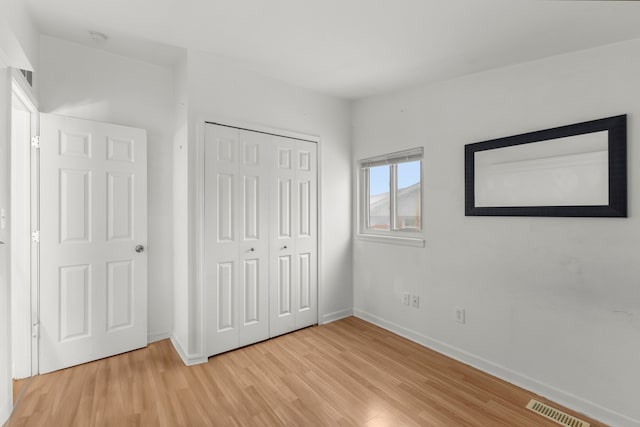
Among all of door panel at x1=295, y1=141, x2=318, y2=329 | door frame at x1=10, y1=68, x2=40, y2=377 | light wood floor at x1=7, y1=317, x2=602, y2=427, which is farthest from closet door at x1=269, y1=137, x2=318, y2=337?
door frame at x1=10, y1=68, x2=40, y2=377

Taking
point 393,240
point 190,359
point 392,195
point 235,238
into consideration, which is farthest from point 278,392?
point 392,195

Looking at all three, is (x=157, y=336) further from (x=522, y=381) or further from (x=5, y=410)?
(x=522, y=381)

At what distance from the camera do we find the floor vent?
185cm

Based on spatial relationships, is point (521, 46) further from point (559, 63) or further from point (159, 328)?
point (159, 328)

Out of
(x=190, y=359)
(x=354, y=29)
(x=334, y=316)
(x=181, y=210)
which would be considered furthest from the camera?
(x=334, y=316)

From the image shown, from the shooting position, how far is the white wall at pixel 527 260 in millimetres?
1868

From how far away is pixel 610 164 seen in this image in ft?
6.18

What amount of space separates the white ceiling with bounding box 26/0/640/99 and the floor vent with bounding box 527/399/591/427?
7.98 ft

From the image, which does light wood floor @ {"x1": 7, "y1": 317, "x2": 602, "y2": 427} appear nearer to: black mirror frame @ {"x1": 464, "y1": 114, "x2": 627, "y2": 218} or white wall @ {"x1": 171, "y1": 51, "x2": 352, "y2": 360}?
white wall @ {"x1": 171, "y1": 51, "x2": 352, "y2": 360}

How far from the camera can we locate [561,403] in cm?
204

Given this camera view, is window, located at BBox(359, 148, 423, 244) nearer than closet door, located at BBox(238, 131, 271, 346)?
No

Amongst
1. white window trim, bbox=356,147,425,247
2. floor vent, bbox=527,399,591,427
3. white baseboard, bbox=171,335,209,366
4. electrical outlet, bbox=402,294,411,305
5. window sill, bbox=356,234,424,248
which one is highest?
white window trim, bbox=356,147,425,247

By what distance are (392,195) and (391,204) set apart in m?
0.10

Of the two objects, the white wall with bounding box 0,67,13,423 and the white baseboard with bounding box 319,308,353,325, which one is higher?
the white wall with bounding box 0,67,13,423
